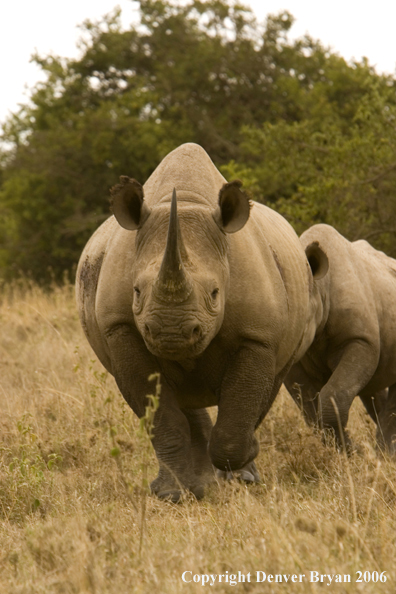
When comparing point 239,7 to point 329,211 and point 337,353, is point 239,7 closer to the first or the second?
point 329,211

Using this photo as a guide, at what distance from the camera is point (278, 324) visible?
5.05 meters

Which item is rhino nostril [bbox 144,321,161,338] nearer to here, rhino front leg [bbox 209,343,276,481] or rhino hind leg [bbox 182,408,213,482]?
rhino front leg [bbox 209,343,276,481]

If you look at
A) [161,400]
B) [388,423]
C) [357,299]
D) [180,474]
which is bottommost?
[388,423]

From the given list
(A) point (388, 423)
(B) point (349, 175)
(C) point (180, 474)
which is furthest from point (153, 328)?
(B) point (349, 175)

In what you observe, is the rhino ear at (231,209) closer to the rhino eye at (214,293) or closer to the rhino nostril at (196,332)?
the rhino eye at (214,293)

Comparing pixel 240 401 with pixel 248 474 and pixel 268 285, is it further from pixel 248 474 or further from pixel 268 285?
pixel 248 474

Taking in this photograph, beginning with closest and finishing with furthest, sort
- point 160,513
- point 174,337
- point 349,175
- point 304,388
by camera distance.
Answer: point 174,337
point 160,513
point 304,388
point 349,175

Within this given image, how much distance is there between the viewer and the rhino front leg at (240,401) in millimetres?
4980

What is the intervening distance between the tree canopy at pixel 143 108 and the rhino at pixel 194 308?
1091cm

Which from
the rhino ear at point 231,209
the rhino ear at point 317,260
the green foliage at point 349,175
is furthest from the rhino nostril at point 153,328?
the green foliage at point 349,175

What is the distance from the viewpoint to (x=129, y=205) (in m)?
4.82

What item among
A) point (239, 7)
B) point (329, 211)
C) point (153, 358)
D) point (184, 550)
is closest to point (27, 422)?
point (153, 358)

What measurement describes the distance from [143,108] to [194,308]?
53.2 feet

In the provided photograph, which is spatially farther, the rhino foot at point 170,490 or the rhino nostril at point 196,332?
the rhino foot at point 170,490
